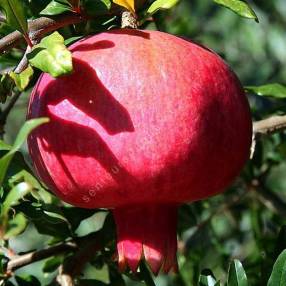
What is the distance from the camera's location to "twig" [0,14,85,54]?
1.44 metres

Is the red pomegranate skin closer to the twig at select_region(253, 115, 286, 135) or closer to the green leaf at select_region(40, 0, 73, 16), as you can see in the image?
the green leaf at select_region(40, 0, 73, 16)

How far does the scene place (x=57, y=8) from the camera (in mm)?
1522

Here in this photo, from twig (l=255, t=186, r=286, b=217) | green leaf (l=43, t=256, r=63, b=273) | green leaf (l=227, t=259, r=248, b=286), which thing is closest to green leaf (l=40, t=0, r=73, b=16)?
green leaf (l=227, t=259, r=248, b=286)

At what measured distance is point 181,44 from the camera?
1399 millimetres

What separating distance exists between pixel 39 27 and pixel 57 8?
0.07m

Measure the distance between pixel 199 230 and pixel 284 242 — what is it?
84 cm

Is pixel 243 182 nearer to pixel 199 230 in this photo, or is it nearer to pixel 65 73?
pixel 199 230

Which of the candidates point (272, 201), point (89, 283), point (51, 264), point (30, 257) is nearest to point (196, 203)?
point (272, 201)

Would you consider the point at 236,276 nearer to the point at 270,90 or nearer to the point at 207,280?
the point at 207,280

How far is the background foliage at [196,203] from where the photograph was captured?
150 centimetres

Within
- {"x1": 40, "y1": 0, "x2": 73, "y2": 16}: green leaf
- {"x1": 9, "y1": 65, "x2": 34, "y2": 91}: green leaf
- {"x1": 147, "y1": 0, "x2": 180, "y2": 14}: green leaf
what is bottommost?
{"x1": 147, "y1": 0, "x2": 180, "y2": 14}: green leaf

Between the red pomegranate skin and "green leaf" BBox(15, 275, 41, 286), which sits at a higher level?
the red pomegranate skin

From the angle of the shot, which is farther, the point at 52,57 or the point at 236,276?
the point at 236,276

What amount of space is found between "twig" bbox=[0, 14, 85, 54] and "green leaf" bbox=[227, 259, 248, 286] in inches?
21.0
